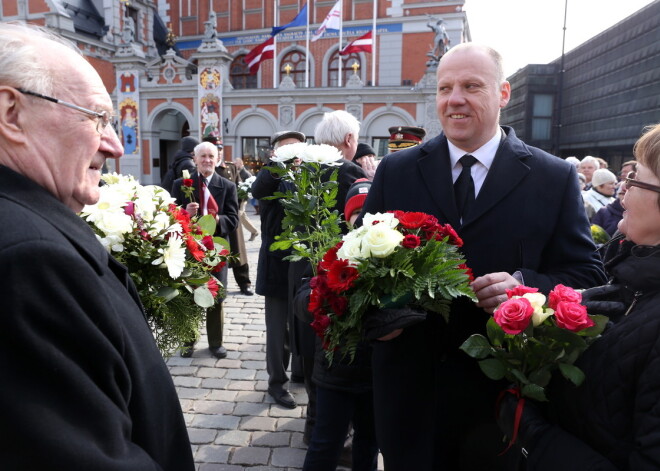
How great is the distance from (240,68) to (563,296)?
3659cm

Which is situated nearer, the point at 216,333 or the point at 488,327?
the point at 488,327

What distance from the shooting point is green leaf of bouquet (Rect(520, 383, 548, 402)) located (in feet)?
5.40

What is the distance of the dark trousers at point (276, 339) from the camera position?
14.2 feet

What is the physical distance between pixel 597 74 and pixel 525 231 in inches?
798

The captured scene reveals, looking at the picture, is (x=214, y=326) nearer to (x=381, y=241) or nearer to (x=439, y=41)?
(x=381, y=241)

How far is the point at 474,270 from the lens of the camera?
7.05 feet

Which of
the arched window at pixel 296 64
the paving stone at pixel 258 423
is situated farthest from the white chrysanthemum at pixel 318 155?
the arched window at pixel 296 64

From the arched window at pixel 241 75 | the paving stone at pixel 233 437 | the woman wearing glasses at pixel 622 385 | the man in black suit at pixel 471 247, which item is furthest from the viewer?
the arched window at pixel 241 75

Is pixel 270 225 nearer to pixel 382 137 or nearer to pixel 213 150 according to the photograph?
pixel 213 150

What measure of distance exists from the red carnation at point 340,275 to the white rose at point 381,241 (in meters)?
0.10

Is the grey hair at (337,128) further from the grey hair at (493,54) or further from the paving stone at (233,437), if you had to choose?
the paving stone at (233,437)

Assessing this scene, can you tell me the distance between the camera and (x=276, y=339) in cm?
440

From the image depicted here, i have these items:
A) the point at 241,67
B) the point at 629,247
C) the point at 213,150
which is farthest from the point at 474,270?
the point at 241,67

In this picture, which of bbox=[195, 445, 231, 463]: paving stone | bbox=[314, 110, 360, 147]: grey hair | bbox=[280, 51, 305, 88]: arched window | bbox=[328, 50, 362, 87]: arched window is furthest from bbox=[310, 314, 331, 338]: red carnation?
bbox=[280, 51, 305, 88]: arched window
